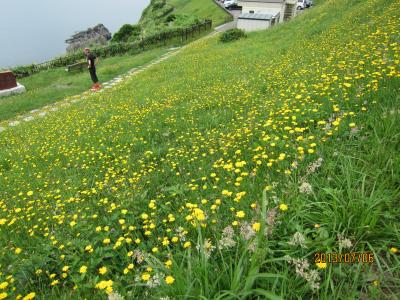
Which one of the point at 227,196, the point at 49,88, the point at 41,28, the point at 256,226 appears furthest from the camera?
the point at 41,28

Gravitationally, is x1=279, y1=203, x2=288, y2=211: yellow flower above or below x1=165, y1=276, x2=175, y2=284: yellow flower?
above

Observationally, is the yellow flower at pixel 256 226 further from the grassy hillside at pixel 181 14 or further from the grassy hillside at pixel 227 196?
the grassy hillside at pixel 181 14

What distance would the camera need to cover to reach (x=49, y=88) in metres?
19.0

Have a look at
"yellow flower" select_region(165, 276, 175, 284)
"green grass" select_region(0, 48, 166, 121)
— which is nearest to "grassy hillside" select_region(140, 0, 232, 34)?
"green grass" select_region(0, 48, 166, 121)

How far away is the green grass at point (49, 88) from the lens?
1559 centimetres

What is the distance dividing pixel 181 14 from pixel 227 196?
50152 mm

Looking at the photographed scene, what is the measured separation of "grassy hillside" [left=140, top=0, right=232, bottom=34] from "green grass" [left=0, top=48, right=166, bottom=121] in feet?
61.5

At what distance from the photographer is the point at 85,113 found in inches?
427

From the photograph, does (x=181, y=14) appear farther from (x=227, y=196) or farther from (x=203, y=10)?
(x=227, y=196)

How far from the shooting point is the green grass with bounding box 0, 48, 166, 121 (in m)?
15.6

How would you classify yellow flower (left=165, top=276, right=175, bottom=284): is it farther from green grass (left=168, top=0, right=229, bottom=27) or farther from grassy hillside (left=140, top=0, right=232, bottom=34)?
green grass (left=168, top=0, right=229, bottom=27)

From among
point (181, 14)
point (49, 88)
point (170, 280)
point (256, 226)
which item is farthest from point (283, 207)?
point (181, 14)

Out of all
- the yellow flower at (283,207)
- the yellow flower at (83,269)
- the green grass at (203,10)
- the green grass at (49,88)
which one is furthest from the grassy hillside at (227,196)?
the green grass at (203,10)

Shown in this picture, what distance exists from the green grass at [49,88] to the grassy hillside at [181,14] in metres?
18.7
